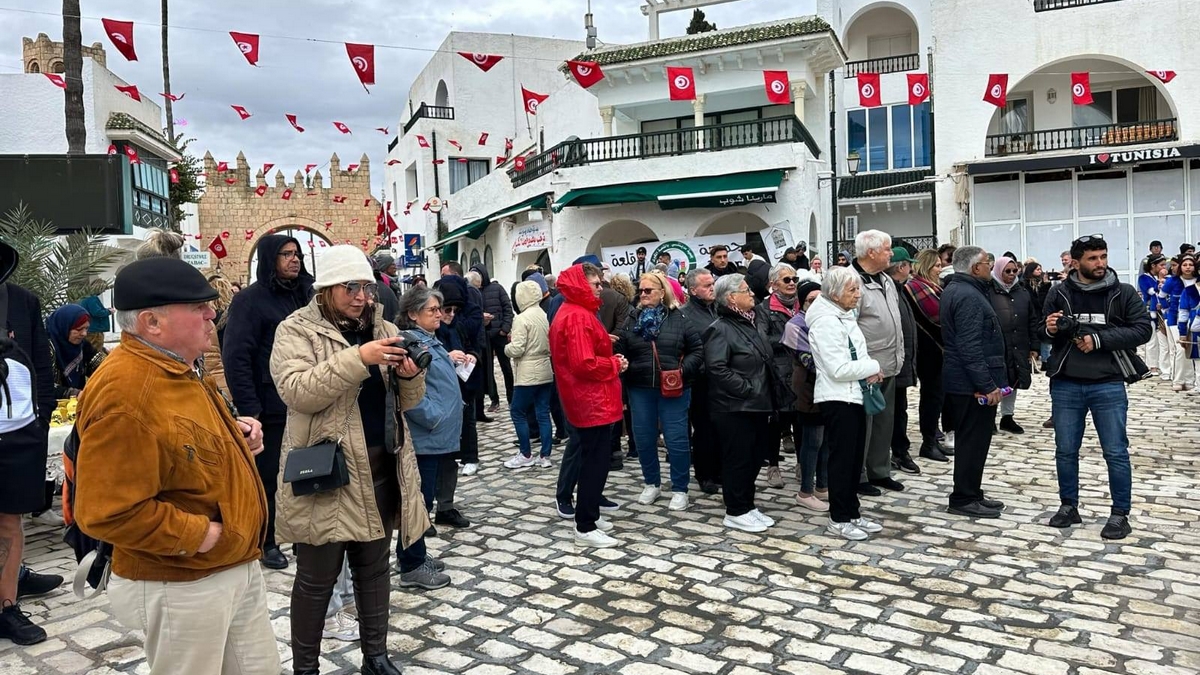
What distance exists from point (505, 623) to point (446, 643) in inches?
14.0

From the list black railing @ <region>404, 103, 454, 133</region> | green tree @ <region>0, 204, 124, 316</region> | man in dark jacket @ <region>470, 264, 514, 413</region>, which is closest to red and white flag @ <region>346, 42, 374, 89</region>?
man in dark jacket @ <region>470, 264, 514, 413</region>

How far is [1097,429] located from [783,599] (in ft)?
8.43

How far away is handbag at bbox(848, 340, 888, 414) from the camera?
5.66 meters

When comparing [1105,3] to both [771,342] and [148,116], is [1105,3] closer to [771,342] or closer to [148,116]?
[771,342]

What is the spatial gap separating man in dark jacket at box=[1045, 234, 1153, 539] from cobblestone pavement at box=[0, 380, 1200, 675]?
0.50 m

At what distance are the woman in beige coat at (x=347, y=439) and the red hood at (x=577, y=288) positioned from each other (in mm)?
2039

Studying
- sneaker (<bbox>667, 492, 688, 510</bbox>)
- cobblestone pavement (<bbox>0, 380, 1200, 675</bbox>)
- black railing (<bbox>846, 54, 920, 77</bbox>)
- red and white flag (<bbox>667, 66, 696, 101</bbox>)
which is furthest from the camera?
black railing (<bbox>846, 54, 920, 77</bbox>)

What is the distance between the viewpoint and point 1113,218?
21453 millimetres

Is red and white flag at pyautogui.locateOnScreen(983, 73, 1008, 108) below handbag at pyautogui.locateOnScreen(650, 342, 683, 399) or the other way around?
the other way around

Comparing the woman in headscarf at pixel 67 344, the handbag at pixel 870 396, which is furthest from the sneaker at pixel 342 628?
the handbag at pixel 870 396

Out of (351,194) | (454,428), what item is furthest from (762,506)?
(351,194)

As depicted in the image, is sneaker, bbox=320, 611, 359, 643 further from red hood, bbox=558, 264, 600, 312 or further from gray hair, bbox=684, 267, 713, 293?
gray hair, bbox=684, 267, 713, 293

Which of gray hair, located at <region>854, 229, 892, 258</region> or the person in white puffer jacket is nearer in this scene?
the person in white puffer jacket

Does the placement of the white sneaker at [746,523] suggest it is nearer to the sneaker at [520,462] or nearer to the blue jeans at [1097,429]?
the blue jeans at [1097,429]
